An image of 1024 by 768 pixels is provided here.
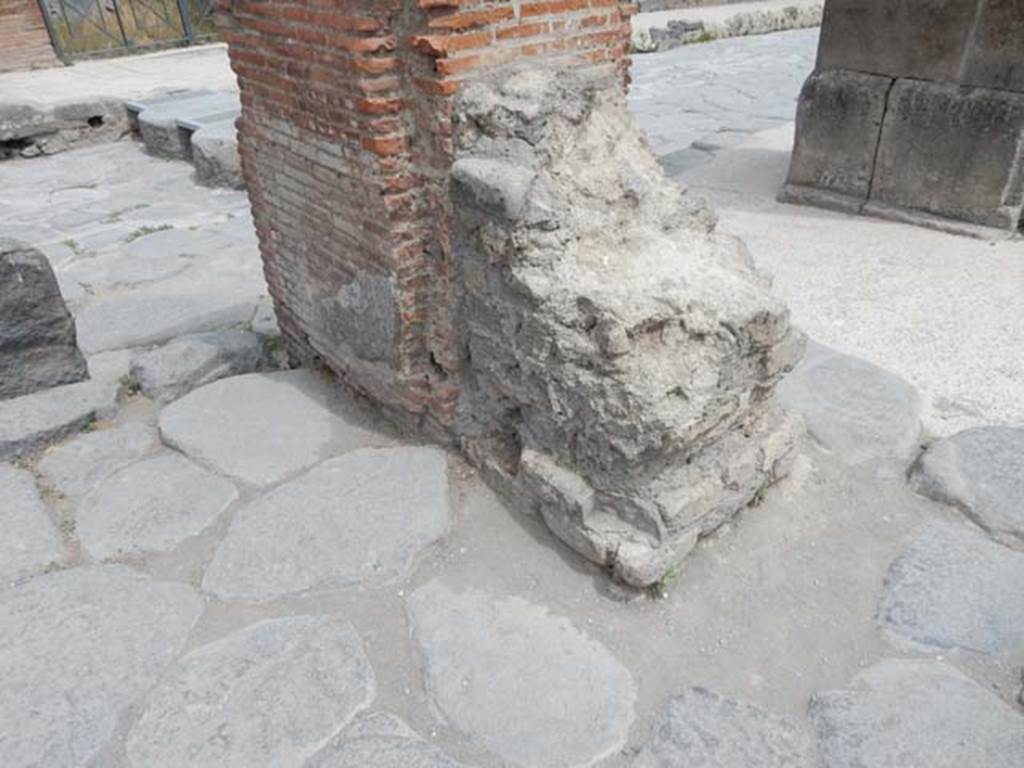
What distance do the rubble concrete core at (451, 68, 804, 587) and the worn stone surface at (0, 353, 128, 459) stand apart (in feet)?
5.48

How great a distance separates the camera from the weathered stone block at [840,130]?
4.85m

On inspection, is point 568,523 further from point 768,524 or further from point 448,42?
point 448,42

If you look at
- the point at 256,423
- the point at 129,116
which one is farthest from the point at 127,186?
the point at 256,423

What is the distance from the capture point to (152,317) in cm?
410

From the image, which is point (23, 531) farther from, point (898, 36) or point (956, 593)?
point (898, 36)

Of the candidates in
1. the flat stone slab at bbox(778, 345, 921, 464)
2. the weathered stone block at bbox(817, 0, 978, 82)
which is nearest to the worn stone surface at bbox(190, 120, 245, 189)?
the weathered stone block at bbox(817, 0, 978, 82)

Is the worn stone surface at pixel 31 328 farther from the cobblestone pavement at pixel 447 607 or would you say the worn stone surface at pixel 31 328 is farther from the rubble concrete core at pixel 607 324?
the rubble concrete core at pixel 607 324

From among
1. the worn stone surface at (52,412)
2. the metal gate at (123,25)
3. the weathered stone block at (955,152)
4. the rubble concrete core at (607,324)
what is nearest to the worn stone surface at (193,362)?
the worn stone surface at (52,412)

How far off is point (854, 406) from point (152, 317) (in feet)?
11.2

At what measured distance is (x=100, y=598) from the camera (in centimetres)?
224

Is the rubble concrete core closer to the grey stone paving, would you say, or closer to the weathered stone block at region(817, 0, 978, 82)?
the weathered stone block at region(817, 0, 978, 82)

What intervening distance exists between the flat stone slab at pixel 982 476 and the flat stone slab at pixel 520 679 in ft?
4.23

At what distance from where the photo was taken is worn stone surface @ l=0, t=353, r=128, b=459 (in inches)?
115

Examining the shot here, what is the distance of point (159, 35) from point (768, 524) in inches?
483
